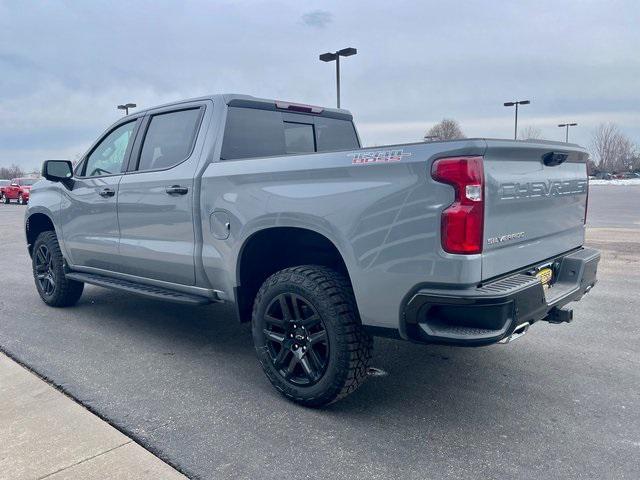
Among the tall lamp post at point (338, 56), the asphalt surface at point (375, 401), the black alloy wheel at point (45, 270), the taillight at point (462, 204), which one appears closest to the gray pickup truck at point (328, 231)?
the taillight at point (462, 204)

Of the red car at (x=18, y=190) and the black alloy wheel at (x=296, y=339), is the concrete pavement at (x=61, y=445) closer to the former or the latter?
the black alloy wheel at (x=296, y=339)

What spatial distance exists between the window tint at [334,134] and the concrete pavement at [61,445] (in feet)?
9.52

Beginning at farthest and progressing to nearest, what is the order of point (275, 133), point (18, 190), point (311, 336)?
point (18, 190) < point (275, 133) < point (311, 336)

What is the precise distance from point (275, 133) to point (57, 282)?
3.02 meters

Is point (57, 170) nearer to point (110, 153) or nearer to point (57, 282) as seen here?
point (110, 153)

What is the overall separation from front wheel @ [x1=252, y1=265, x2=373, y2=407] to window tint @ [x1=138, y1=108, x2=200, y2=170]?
1485mm

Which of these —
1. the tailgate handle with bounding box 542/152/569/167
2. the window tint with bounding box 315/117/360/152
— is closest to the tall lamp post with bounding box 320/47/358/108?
the window tint with bounding box 315/117/360/152

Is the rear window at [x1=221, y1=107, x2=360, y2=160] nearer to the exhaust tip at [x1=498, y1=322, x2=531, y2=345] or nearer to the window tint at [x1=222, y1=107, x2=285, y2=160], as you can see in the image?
the window tint at [x1=222, y1=107, x2=285, y2=160]

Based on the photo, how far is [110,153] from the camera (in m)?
5.10

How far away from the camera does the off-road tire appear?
5.65 m

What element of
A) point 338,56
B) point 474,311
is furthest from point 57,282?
point 338,56

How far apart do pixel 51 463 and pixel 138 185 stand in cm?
233

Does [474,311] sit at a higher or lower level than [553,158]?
lower

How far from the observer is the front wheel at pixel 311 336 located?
3.11 metres
